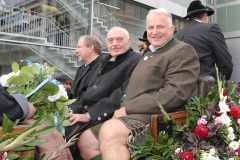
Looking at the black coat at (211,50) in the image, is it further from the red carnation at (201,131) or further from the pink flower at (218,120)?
the red carnation at (201,131)

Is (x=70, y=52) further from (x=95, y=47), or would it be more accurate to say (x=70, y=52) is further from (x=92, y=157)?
(x=92, y=157)

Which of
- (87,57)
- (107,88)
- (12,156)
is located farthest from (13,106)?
(87,57)

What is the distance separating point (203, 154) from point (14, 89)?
3.89 feet

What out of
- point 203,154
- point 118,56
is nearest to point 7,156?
point 203,154

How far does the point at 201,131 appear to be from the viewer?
6.36 feet

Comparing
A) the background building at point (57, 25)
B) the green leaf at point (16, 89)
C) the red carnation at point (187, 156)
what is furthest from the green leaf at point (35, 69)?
the background building at point (57, 25)

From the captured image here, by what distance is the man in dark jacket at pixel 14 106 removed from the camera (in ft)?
4.62

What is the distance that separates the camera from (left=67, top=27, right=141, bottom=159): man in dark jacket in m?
2.63

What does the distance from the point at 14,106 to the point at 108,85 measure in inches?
54.8

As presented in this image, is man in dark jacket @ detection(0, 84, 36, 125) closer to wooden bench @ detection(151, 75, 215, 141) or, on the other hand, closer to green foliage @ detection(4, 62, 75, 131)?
green foliage @ detection(4, 62, 75, 131)

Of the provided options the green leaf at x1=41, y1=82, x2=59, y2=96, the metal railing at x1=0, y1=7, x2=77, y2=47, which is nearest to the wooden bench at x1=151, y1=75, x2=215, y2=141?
the green leaf at x1=41, y1=82, x2=59, y2=96

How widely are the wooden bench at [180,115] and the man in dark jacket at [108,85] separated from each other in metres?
0.68

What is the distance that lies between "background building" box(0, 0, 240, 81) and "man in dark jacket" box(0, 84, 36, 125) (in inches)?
167

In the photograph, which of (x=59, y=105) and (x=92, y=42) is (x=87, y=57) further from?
(x=59, y=105)
